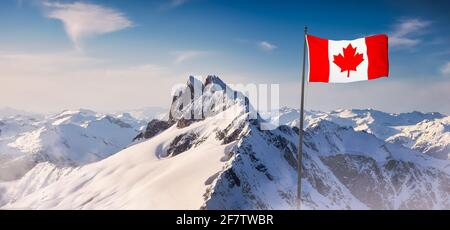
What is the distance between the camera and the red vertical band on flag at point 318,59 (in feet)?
85.9

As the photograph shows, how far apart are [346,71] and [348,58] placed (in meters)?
0.77

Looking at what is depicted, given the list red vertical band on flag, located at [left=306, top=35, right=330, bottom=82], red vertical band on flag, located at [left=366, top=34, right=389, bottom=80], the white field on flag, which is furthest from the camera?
the white field on flag

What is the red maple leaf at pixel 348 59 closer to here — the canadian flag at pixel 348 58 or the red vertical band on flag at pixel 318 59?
the canadian flag at pixel 348 58

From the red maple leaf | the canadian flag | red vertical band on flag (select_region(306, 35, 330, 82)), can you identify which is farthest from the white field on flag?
red vertical band on flag (select_region(306, 35, 330, 82))

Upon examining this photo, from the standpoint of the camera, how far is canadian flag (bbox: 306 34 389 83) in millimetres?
25984

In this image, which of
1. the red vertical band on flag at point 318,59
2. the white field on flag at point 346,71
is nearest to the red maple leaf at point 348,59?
the white field on flag at point 346,71

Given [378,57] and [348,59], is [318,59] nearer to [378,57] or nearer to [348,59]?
[348,59]

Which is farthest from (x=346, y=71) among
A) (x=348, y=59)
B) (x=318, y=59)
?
(x=318, y=59)

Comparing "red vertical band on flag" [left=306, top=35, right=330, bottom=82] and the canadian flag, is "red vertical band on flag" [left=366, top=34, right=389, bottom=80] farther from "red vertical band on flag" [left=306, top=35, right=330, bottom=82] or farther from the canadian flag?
"red vertical band on flag" [left=306, top=35, right=330, bottom=82]

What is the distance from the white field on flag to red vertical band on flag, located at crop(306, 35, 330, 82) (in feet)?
0.82
